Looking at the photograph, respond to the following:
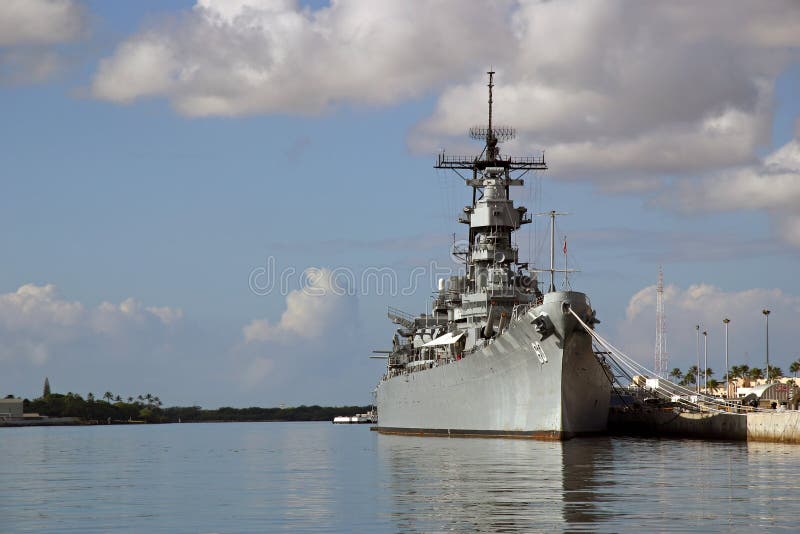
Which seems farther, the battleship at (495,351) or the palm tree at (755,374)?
the palm tree at (755,374)

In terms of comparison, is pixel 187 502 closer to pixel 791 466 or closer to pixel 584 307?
pixel 791 466

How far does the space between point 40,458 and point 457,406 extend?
73.3 ft

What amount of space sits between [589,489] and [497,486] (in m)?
2.63

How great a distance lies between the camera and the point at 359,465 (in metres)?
44.0

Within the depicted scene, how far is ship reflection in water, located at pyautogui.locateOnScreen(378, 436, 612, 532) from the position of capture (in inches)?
896

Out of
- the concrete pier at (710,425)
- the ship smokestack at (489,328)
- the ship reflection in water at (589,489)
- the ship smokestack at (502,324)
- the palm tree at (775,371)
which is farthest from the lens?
the palm tree at (775,371)

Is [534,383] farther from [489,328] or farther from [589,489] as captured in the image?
[589,489]

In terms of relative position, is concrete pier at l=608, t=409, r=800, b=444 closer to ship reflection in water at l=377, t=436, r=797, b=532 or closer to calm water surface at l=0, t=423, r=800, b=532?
calm water surface at l=0, t=423, r=800, b=532

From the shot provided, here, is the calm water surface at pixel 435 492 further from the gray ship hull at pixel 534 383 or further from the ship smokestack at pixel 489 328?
the ship smokestack at pixel 489 328

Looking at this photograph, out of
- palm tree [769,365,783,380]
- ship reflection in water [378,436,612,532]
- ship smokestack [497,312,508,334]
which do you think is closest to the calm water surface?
ship reflection in water [378,436,612,532]

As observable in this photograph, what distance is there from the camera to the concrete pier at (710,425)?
49219 millimetres

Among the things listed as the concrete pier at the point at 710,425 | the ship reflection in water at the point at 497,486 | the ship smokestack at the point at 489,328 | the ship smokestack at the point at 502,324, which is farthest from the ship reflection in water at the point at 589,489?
the ship smokestack at the point at 489,328

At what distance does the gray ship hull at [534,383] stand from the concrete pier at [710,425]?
5434 mm

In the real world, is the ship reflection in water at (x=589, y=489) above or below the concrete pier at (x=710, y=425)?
below
